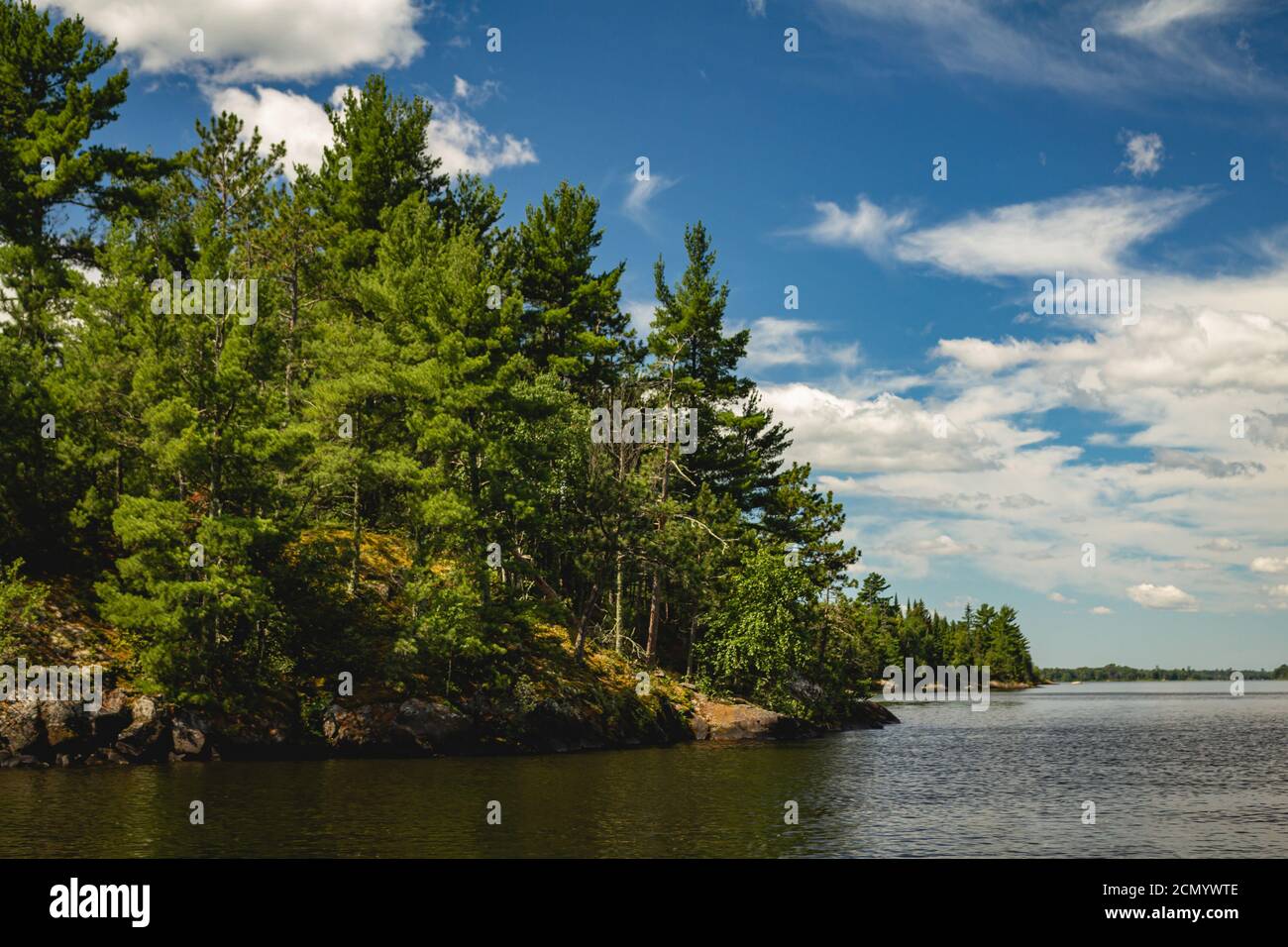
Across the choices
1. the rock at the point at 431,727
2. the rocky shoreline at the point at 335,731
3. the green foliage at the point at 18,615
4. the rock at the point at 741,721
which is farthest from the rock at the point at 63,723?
the rock at the point at 741,721

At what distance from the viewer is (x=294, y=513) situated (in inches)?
1617

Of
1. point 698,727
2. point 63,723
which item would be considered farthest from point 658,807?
point 698,727

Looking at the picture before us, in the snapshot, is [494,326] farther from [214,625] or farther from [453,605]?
[214,625]

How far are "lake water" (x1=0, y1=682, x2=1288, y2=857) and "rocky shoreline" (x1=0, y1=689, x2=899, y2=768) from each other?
168 cm

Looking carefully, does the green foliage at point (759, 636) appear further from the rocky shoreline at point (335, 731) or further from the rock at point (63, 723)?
the rock at point (63, 723)

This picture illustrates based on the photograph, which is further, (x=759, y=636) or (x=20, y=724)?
(x=759, y=636)

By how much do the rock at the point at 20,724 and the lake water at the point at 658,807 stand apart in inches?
79.1

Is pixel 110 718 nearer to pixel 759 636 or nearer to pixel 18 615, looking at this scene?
pixel 18 615

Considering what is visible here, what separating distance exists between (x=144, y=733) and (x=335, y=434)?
1541 centimetres

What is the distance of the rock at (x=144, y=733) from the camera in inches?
1345

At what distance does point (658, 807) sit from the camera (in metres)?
26.8
